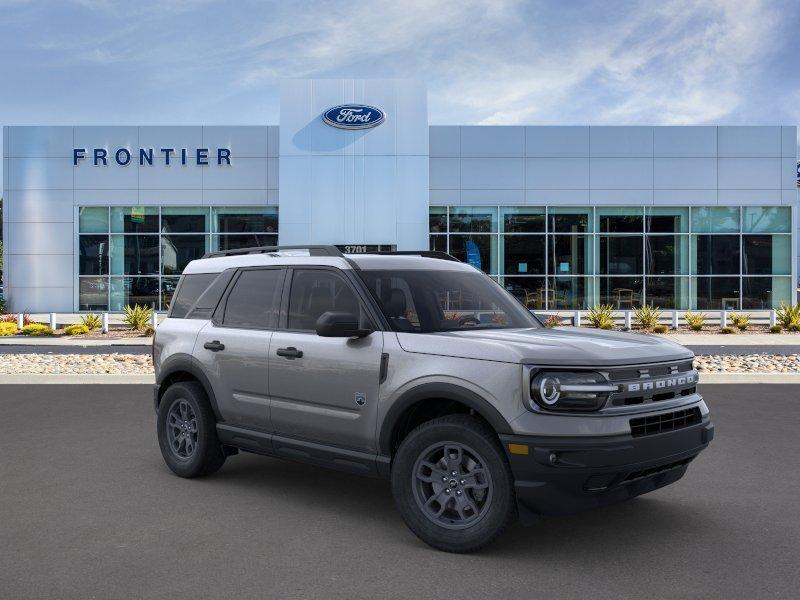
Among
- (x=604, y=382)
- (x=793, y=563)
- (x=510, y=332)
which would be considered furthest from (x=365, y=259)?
(x=793, y=563)

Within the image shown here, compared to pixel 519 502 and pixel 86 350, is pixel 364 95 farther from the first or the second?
pixel 519 502

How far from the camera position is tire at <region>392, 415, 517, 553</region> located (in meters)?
4.84

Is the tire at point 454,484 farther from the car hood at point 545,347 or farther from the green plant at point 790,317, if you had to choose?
the green plant at point 790,317

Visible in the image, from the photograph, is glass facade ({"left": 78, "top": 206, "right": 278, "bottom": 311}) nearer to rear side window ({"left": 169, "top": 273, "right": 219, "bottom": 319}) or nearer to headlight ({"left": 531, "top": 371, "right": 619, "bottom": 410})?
rear side window ({"left": 169, "top": 273, "right": 219, "bottom": 319})

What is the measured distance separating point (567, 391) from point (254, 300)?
9.68 ft

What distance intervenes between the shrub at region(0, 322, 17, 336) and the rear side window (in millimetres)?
17908

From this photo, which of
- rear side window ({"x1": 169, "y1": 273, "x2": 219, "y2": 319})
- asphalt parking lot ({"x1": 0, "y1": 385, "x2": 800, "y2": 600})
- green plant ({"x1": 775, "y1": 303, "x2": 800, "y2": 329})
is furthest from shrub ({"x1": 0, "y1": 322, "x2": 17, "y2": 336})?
green plant ({"x1": 775, "y1": 303, "x2": 800, "y2": 329})

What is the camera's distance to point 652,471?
509 centimetres

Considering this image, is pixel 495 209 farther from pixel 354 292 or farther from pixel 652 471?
pixel 652 471

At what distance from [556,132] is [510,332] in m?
26.6

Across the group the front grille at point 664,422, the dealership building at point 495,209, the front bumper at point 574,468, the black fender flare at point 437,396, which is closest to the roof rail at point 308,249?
the black fender flare at point 437,396

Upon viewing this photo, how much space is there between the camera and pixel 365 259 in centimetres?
614

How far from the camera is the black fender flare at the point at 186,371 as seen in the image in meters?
6.83

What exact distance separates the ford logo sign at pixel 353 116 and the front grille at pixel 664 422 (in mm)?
25644
